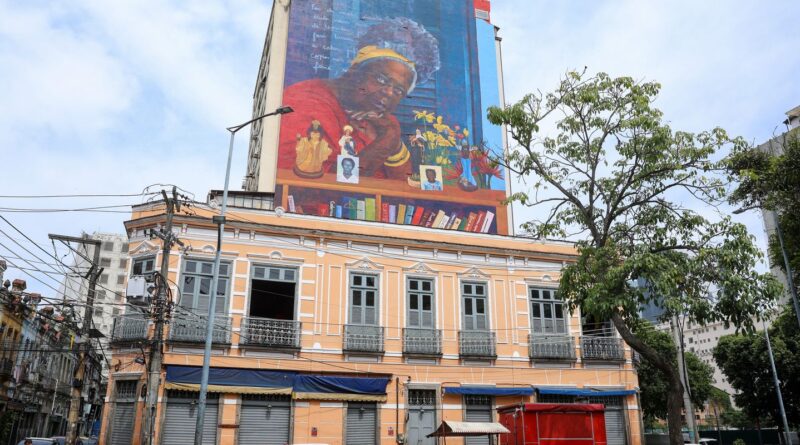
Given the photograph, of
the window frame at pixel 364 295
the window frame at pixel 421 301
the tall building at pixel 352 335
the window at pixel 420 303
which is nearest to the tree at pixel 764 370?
the tall building at pixel 352 335

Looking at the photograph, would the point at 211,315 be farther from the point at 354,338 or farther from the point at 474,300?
the point at 474,300

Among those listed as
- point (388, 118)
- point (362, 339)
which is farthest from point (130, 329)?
point (388, 118)

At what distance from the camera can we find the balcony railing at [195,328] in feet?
66.9

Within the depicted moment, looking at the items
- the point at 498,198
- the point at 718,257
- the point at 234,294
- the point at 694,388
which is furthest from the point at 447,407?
the point at 694,388

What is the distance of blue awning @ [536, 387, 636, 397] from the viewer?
2381cm

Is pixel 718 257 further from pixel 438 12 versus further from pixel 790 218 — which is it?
pixel 438 12

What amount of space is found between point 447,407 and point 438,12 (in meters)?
29.8

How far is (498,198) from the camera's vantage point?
39.5 m

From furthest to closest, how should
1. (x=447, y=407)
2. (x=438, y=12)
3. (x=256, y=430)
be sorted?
(x=438, y=12) → (x=447, y=407) → (x=256, y=430)

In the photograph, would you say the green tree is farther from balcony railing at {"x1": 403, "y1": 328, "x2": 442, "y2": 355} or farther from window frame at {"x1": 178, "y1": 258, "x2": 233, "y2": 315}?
window frame at {"x1": 178, "y1": 258, "x2": 233, "y2": 315}

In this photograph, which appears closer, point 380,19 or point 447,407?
point 447,407

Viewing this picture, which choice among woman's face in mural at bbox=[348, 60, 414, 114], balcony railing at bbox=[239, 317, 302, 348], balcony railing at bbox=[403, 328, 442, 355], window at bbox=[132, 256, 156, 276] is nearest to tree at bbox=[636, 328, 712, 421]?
woman's face in mural at bbox=[348, 60, 414, 114]

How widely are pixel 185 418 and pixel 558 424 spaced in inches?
468

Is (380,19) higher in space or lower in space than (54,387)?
higher
